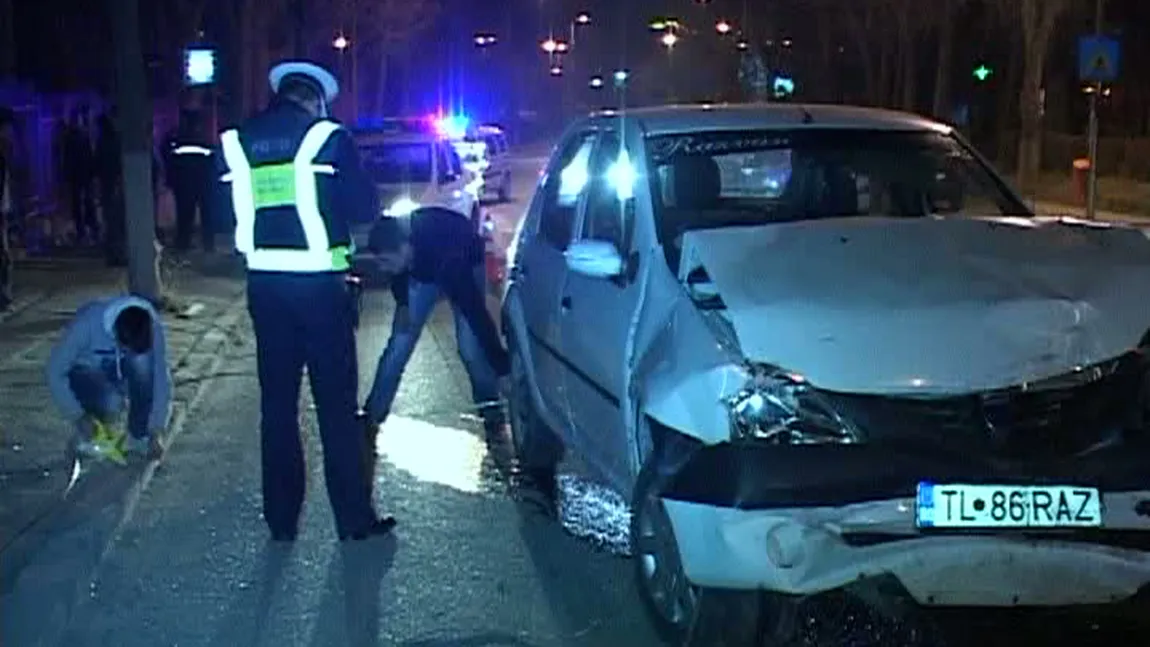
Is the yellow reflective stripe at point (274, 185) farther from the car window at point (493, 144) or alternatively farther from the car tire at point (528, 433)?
the car window at point (493, 144)

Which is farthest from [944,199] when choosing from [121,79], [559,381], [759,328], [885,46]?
[885,46]

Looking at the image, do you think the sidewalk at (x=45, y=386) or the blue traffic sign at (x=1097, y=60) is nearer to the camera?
the sidewalk at (x=45, y=386)

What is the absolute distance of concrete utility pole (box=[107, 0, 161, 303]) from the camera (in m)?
16.6

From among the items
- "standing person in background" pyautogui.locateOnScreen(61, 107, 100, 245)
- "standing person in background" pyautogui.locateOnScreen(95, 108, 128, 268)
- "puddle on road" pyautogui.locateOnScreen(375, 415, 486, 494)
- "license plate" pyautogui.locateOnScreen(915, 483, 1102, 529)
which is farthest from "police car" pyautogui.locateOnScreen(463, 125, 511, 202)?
"license plate" pyautogui.locateOnScreen(915, 483, 1102, 529)

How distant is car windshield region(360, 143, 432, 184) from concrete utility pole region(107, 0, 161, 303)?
168 inches

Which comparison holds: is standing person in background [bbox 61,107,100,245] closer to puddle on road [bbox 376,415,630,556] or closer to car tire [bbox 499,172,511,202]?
car tire [bbox 499,172,511,202]

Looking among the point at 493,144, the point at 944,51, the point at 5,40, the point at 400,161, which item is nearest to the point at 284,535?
the point at 400,161

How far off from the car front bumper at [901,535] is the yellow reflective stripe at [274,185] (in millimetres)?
2722

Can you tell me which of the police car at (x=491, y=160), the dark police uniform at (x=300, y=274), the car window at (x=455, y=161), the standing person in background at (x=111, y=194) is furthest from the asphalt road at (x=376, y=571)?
the police car at (x=491, y=160)

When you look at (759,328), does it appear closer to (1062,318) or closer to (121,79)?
(1062,318)

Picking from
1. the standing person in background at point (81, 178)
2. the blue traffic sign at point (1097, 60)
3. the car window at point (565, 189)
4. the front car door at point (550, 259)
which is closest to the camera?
the front car door at point (550, 259)

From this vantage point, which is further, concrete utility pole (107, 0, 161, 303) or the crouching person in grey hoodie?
concrete utility pole (107, 0, 161, 303)

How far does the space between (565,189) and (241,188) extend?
1.79m

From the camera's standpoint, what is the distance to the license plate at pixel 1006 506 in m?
5.57
